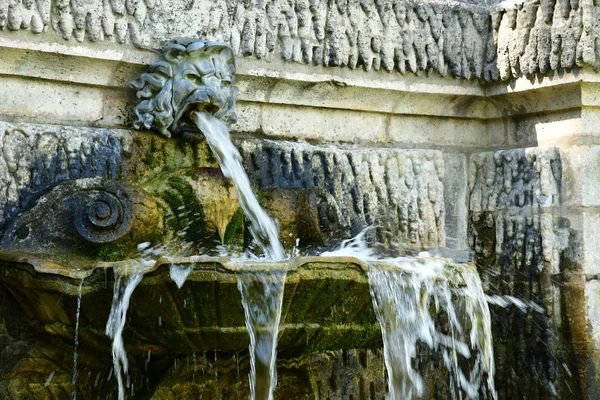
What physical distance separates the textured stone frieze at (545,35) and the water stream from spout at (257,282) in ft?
5.08

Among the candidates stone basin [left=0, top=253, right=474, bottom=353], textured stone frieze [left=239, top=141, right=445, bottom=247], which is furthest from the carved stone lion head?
stone basin [left=0, top=253, right=474, bottom=353]

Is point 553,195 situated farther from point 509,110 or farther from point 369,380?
point 369,380

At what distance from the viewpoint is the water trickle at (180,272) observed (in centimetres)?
370

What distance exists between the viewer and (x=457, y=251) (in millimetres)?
5750

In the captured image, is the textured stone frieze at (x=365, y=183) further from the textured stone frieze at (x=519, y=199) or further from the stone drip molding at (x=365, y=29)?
the stone drip molding at (x=365, y=29)

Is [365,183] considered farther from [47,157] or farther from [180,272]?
[180,272]

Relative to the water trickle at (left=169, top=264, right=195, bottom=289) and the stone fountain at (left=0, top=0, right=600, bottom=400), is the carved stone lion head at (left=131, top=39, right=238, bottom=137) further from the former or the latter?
the water trickle at (left=169, top=264, right=195, bottom=289)

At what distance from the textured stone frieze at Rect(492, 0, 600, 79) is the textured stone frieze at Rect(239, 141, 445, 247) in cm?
66

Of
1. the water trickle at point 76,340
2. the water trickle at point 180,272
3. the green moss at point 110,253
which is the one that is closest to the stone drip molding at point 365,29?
the green moss at point 110,253

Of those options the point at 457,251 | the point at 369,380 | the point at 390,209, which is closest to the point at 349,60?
the point at 390,209

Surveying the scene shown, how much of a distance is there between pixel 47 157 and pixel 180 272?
1208mm

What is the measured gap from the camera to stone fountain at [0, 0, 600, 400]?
4.09 meters

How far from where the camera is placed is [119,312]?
12.7 ft

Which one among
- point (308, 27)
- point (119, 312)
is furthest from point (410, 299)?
point (308, 27)
